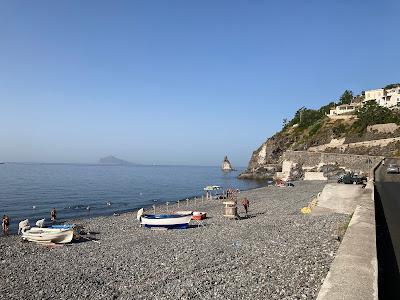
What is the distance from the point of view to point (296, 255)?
1420cm

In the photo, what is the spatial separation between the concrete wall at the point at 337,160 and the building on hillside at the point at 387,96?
40.0 metres

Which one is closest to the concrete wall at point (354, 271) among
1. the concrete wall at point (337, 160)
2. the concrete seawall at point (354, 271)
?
the concrete seawall at point (354, 271)

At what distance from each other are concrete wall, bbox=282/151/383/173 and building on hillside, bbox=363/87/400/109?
40.0m

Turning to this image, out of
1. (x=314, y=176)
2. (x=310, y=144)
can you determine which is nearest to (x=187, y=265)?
(x=314, y=176)

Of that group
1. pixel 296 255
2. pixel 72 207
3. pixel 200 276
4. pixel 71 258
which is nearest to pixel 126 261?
pixel 71 258

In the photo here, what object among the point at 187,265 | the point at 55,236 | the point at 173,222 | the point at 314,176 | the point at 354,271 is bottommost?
the point at 55,236

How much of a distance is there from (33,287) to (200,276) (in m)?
7.14

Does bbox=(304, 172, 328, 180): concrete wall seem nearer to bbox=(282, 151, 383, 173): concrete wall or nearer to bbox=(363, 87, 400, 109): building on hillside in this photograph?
bbox=(282, 151, 383, 173): concrete wall

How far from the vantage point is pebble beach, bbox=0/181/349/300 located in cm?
1189

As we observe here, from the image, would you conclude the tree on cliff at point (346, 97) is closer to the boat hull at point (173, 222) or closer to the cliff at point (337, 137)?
the cliff at point (337, 137)

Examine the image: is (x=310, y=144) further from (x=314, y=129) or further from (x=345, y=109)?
(x=345, y=109)

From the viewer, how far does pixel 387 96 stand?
407 ft

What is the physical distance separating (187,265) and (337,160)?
2708 inches

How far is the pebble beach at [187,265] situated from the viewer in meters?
11.9
